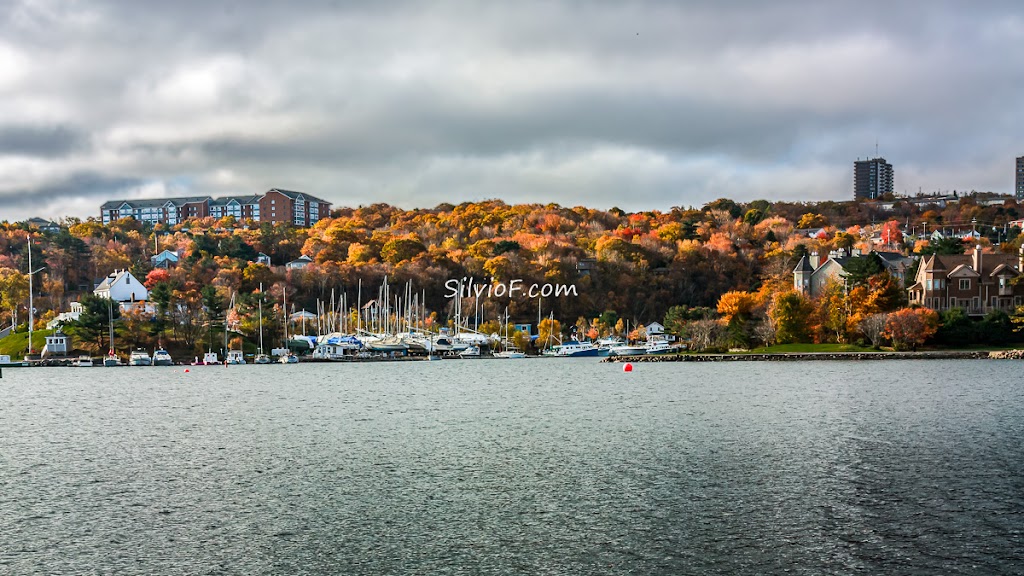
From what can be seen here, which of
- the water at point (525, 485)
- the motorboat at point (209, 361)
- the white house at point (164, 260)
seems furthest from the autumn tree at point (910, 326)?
the white house at point (164, 260)

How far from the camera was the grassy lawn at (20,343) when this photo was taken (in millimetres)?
115144

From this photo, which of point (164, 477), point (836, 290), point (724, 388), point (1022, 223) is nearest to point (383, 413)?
point (164, 477)

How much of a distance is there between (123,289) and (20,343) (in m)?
19.1

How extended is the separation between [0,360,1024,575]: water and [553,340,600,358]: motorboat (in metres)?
67.5

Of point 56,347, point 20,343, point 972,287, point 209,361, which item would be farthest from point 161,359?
point 972,287

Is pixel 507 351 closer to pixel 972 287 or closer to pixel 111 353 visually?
pixel 111 353

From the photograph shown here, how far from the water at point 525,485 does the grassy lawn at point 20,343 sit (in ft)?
208

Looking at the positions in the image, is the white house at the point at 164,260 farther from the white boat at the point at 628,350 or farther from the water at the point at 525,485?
the water at the point at 525,485

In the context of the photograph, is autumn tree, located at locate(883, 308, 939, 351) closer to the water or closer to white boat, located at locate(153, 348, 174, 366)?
the water

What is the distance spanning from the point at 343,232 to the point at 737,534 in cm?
15043

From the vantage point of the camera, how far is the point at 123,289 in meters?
135

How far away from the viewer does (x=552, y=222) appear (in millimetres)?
197875

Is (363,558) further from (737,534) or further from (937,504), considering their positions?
(937,504)

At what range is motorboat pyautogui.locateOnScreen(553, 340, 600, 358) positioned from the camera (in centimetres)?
12744
